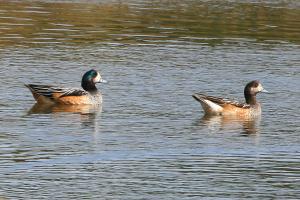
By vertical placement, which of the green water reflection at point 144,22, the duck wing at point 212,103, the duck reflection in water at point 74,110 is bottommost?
the green water reflection at point 144,22

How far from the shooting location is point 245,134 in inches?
858

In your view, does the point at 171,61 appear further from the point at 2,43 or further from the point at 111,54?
the point at 2,43

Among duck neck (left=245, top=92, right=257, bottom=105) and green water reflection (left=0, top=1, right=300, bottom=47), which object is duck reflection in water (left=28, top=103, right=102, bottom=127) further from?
green water reflection (left=0, top=1, right=300, bottom=47)

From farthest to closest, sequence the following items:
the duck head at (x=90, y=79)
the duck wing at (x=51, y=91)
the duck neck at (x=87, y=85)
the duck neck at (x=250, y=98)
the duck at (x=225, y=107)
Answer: the duck head at (x=90, y=79)
the duck neck at (x=87, y=85)
the duck wing at (x=51, y=91)
the duck neck at (x=250, y=98)
the duck at (x=225, y=107)

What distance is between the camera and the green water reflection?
115 feet

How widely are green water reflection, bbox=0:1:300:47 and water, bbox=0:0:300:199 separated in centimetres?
6

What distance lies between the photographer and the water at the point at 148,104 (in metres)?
17.0

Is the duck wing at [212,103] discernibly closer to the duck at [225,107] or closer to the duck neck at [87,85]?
the duck at [225,107]

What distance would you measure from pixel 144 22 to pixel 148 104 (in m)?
14.3

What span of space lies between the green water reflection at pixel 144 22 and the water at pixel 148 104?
0.06 meters

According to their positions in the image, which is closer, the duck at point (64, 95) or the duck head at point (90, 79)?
the duck at point (64, 95)

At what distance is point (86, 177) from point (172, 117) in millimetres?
6318

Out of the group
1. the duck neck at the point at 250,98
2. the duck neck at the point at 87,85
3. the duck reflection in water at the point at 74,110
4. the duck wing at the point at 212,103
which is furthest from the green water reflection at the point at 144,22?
the duck wing at the point at 212,103

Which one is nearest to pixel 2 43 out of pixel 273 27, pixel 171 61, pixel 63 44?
pixel 63 44
